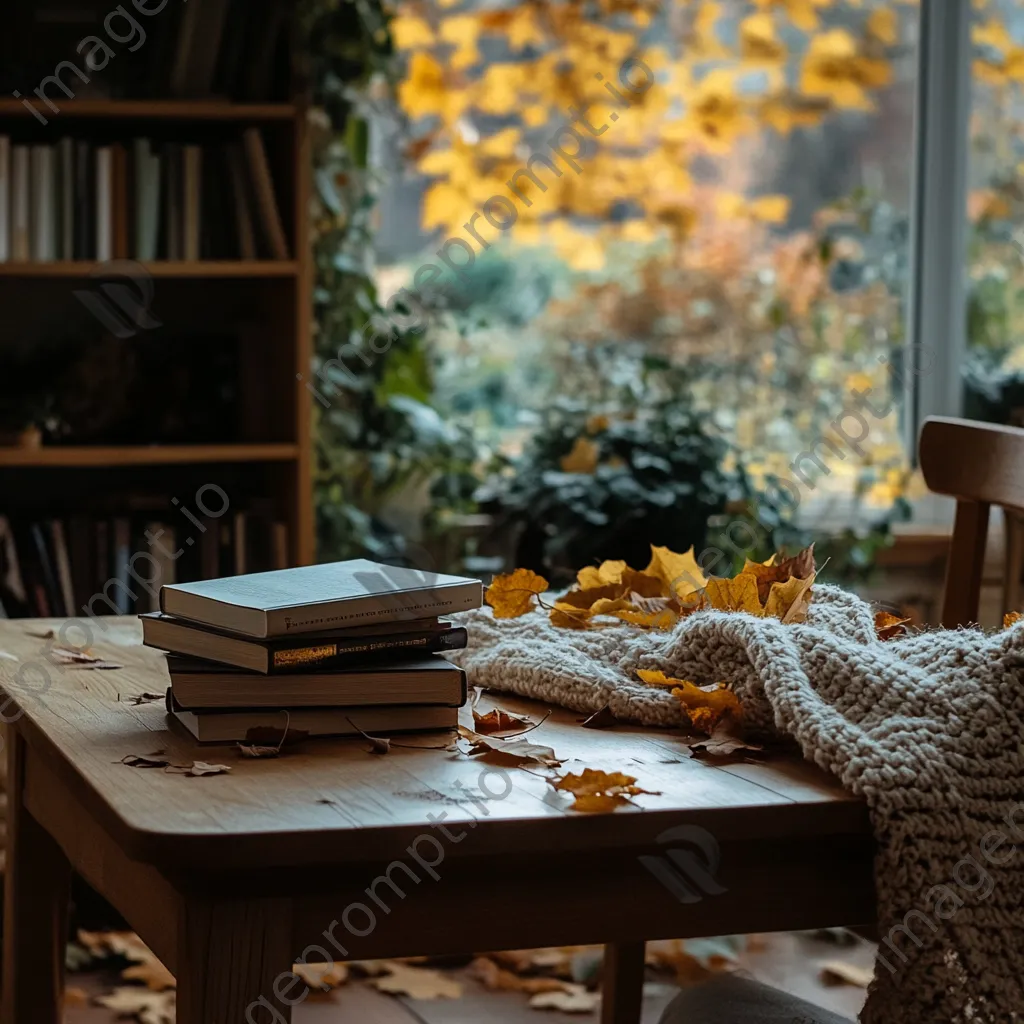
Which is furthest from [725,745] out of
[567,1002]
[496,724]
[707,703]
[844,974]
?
[844,974]

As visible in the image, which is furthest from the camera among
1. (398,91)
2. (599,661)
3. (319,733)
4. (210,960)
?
(398,91)

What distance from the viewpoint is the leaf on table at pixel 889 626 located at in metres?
1.24

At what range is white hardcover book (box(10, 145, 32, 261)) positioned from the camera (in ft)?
8.58

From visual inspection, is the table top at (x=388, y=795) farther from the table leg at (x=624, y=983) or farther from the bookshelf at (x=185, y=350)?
the bookshelf at (x=185, y=350)

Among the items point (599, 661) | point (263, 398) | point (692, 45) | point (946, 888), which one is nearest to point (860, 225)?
point (692, 45)

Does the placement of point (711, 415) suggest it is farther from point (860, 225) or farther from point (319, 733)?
point (319, 733)

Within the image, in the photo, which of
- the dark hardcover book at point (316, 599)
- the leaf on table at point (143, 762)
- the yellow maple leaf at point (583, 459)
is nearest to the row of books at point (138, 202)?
the yellow maple leaf at point (583, 459)

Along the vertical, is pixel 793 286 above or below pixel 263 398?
above

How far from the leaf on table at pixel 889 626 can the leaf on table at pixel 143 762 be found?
1.92 feet

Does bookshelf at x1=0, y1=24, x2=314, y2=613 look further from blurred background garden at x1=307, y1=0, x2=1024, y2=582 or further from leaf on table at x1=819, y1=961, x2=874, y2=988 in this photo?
leaf on table at x1=819, y1=961, x2=874, y2=988

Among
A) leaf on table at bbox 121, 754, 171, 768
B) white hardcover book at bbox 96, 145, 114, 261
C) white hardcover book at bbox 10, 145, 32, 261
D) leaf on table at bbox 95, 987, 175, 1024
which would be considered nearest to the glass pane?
white hardcover book at bbox 96, 145, 114, 261

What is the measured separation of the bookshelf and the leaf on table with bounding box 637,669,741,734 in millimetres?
1686

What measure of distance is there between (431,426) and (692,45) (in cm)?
103

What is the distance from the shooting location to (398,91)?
10.3 ft
